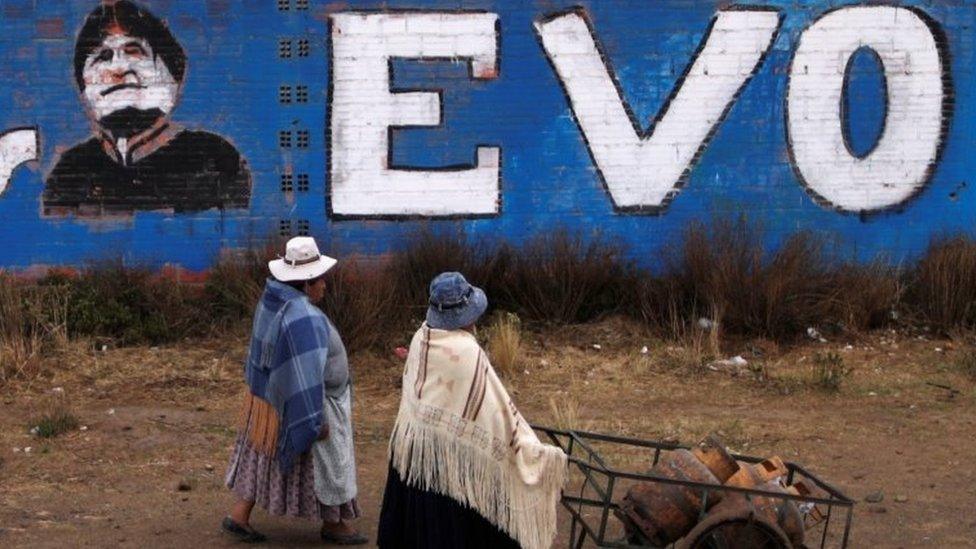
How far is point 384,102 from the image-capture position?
42.6ft

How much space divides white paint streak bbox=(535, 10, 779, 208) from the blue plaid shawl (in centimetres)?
652

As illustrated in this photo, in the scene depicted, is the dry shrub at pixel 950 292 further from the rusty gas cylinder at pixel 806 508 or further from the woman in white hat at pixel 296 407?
the woman in white hat at pixel 296 407

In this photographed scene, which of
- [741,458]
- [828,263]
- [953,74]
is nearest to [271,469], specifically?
[741,458]

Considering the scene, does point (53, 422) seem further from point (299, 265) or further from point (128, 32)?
point (128, 32)

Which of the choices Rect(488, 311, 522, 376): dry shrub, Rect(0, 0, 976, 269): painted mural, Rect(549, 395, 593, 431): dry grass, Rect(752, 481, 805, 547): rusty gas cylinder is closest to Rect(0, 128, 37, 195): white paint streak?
Rect(0, 0, 976, 269): painted mural

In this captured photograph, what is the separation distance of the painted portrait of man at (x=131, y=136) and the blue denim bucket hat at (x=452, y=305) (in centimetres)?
726

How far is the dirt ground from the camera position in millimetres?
8047

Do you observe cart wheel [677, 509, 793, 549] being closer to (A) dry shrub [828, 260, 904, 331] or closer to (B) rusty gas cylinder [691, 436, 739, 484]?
(B) rusty gas cylinder [691, 436, 739, 484]

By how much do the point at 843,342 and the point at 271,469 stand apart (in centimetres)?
651

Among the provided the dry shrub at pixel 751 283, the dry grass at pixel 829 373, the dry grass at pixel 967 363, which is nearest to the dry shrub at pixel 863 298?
the dry shrub at pixel 751 283

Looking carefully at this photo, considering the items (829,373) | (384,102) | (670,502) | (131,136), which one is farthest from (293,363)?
(131,136)

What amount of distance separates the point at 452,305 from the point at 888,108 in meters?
8.31

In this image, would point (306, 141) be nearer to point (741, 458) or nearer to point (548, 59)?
point (548, 59)

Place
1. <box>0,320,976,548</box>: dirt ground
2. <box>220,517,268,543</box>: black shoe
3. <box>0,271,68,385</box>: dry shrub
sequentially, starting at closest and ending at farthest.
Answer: <box>220,517,268,543</box>: black shoe < <box>0,320,976,548</box>: dirt ground < <box>0,271,68,385</box>: dry shrub
